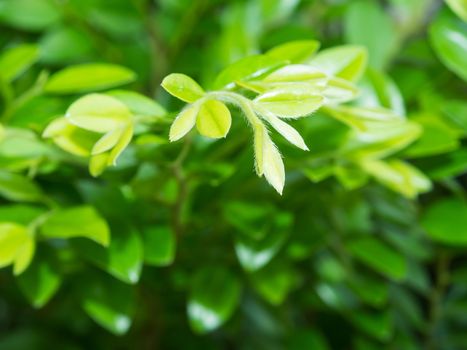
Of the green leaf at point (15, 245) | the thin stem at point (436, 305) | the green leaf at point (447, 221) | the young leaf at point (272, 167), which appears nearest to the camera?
the young leaf at point (272, 167)

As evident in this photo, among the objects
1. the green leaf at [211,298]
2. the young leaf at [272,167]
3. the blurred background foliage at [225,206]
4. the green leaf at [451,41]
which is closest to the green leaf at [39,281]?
the blurred background foliage at [225,206]

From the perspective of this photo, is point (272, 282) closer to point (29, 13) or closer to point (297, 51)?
point (297, 51)

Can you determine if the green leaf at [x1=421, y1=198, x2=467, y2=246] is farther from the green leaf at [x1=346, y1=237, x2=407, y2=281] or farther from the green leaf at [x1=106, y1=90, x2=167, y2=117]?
the green leaf at [x1=106, y1=90, x2=167, y2=117]

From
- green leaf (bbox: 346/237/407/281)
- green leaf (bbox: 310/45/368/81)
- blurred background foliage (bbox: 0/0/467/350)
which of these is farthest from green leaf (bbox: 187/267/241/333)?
green leaf (bbox: 310/45/368/81)

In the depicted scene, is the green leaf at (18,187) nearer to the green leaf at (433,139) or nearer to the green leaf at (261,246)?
the green leaf at (261,246)

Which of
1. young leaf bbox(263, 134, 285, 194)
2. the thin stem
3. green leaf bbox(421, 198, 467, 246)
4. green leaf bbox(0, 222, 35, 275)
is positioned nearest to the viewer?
young leaf bbox(263, 134, 285, 194)

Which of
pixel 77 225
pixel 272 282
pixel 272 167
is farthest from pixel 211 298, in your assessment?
pixel 272 167
